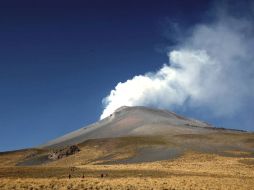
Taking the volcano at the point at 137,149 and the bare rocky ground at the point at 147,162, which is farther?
the volcano at the point at 137,149

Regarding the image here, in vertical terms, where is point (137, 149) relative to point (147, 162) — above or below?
above

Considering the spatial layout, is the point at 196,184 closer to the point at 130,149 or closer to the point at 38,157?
the point at 130,149

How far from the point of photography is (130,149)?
116062 mm

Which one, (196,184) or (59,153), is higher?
(59,153)

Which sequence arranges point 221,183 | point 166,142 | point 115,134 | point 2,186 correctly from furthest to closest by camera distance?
point 115,134 < point 166,142 < point 221,183 < point 2,186

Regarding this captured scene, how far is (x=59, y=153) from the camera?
12738cm

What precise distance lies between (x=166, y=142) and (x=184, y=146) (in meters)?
10.4

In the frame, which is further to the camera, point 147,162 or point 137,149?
point 137,149

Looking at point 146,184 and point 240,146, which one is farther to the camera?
point 240,146

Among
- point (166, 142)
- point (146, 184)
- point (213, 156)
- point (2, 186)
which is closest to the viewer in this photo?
point (2, 186)

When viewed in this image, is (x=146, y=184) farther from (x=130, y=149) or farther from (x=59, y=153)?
(x=59, y=153)

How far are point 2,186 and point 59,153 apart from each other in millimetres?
91094

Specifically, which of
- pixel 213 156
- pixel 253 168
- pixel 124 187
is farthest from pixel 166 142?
pixel 124 187

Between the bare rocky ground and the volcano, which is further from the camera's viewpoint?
the volcano
